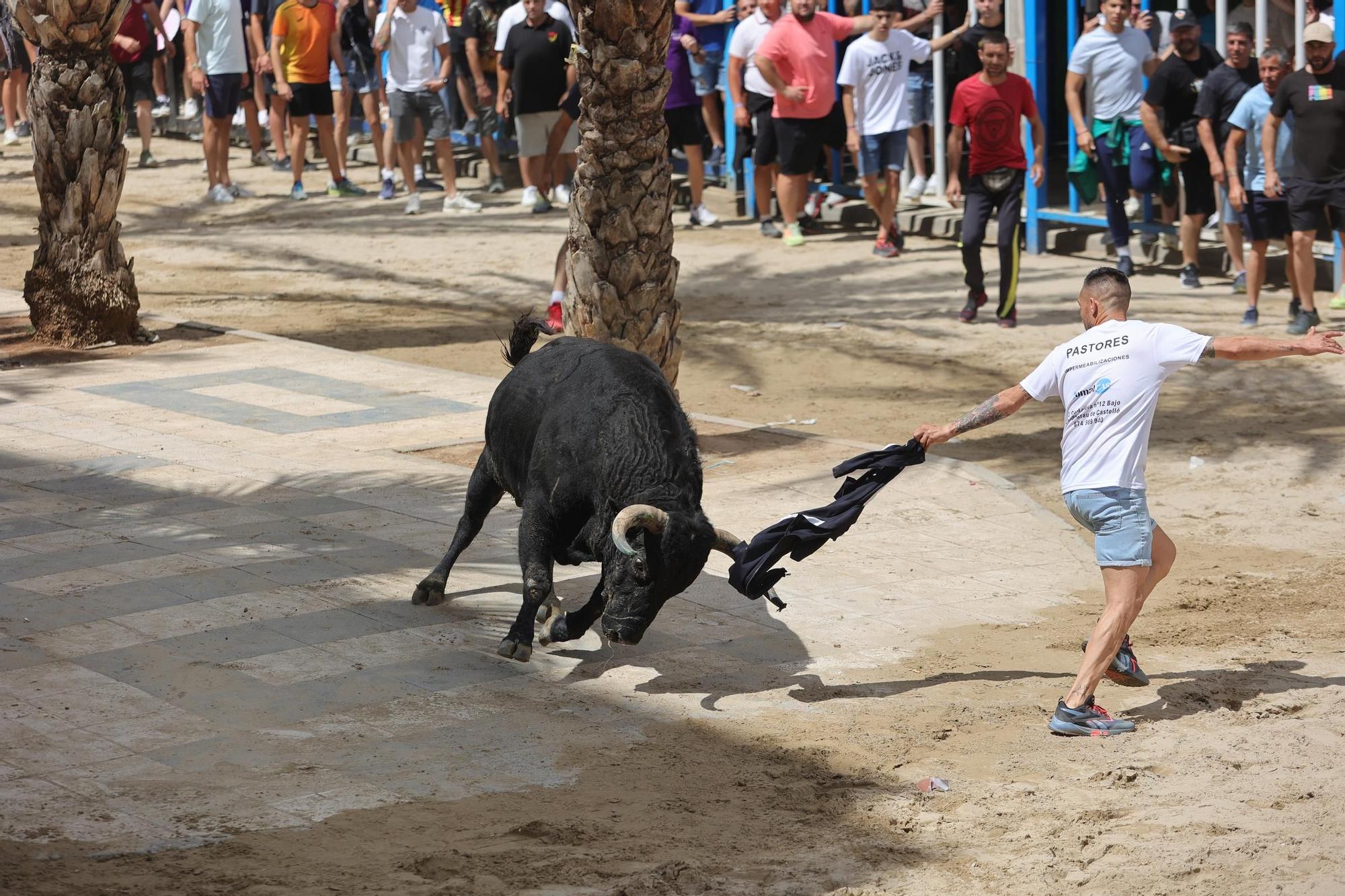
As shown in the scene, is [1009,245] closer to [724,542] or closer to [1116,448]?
[1116,448]

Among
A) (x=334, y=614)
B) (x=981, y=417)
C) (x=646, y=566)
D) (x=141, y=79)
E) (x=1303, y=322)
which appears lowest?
(x=334, y=614)

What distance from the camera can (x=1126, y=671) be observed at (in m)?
7.16

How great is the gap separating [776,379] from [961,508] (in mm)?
3710

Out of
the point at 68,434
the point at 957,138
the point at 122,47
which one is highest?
the point at 122,47

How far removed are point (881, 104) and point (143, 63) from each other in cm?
1145

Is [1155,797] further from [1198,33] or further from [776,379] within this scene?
[1198,33]

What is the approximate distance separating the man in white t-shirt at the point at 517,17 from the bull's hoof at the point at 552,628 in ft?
41.5


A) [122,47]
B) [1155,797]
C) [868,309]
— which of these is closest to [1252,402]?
[868,309]

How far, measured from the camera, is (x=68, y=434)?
1122 centimetres

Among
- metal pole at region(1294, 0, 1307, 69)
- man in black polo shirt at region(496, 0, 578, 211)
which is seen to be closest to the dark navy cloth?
metal pole at region(1294, 0, 1307, 69)

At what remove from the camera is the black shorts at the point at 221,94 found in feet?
65.9

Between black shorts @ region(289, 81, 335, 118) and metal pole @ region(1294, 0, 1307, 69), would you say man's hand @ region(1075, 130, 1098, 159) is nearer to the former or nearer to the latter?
metal pole @ region(1294, 0, 1307, 69)

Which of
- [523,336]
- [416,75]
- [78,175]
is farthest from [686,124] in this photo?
[523,336]

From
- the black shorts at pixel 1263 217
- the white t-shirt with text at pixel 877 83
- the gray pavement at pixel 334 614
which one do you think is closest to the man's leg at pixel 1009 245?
the black shorts at pixel 1263 217
